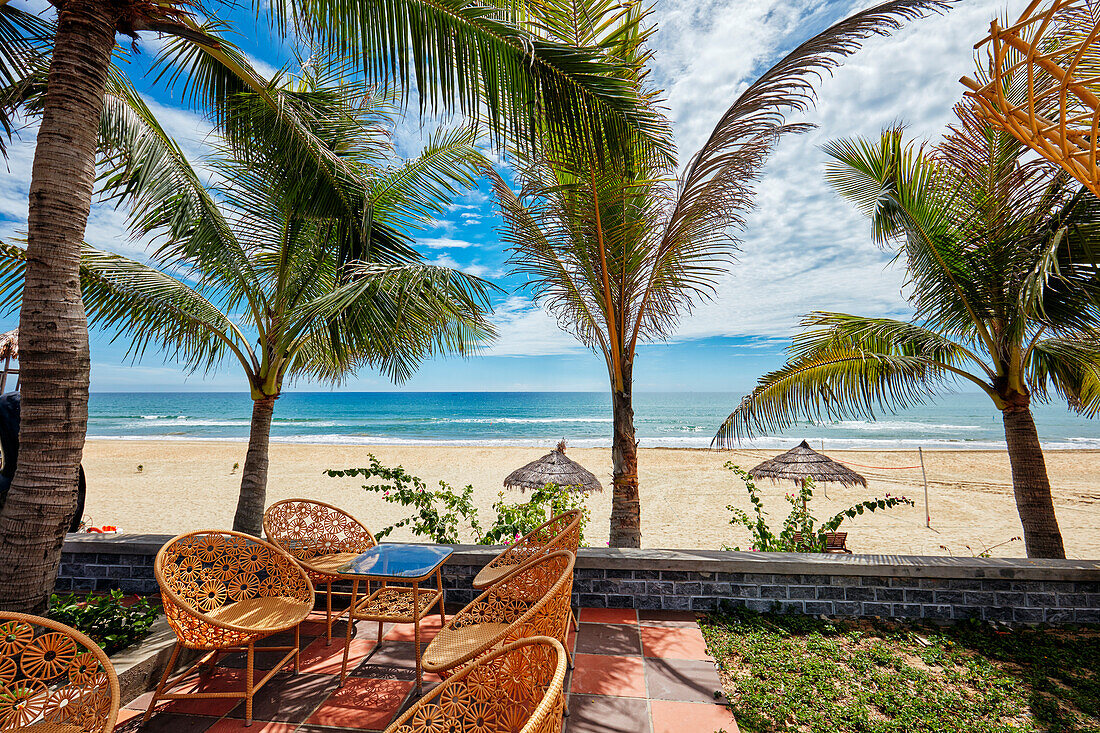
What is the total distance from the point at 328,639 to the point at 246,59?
4.02 metres

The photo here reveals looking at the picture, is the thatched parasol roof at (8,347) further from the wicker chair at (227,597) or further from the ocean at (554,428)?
the ocean at (554,428)

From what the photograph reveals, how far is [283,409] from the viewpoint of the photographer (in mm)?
57438

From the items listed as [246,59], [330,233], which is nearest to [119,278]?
[330,233]

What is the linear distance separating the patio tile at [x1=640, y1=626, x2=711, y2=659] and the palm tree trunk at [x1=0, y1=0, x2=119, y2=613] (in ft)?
11.0

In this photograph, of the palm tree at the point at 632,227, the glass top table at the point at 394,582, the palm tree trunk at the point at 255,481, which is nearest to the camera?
the glass top table at the point at 394,582

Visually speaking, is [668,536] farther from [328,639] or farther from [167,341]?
[167,341]

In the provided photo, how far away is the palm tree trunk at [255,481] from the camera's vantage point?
4.36 metres

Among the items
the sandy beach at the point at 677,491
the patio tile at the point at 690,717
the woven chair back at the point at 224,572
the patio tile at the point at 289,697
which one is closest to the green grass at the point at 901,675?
the patio tile at the point at 690,717

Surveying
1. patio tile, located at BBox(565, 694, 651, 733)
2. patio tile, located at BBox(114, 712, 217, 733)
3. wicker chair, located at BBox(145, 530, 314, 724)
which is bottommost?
patio tile, located at BBox(114, 712, 217, 733)

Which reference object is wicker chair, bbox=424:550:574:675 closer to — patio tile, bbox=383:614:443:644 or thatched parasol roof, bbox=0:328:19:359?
patio tile, bbox=383:614:443:644

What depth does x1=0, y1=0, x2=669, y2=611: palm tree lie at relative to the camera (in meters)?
2.30

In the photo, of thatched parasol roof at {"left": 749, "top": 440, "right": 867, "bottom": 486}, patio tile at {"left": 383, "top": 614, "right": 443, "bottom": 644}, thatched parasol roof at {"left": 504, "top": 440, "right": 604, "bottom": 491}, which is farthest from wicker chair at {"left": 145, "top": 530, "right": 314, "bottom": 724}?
thatched parasol roof at {"left": 749, "top": 440, "right": 867, "bottom": 486}

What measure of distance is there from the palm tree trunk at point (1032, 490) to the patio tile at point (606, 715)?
13.7ft

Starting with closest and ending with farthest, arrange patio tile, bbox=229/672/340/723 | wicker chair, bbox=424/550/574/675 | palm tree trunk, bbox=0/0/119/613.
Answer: wicker chair, bbox=424/550/574/675, palm tree trunk, bbox=0/0/119/613, patio tile, bbox=229/672/340/723
